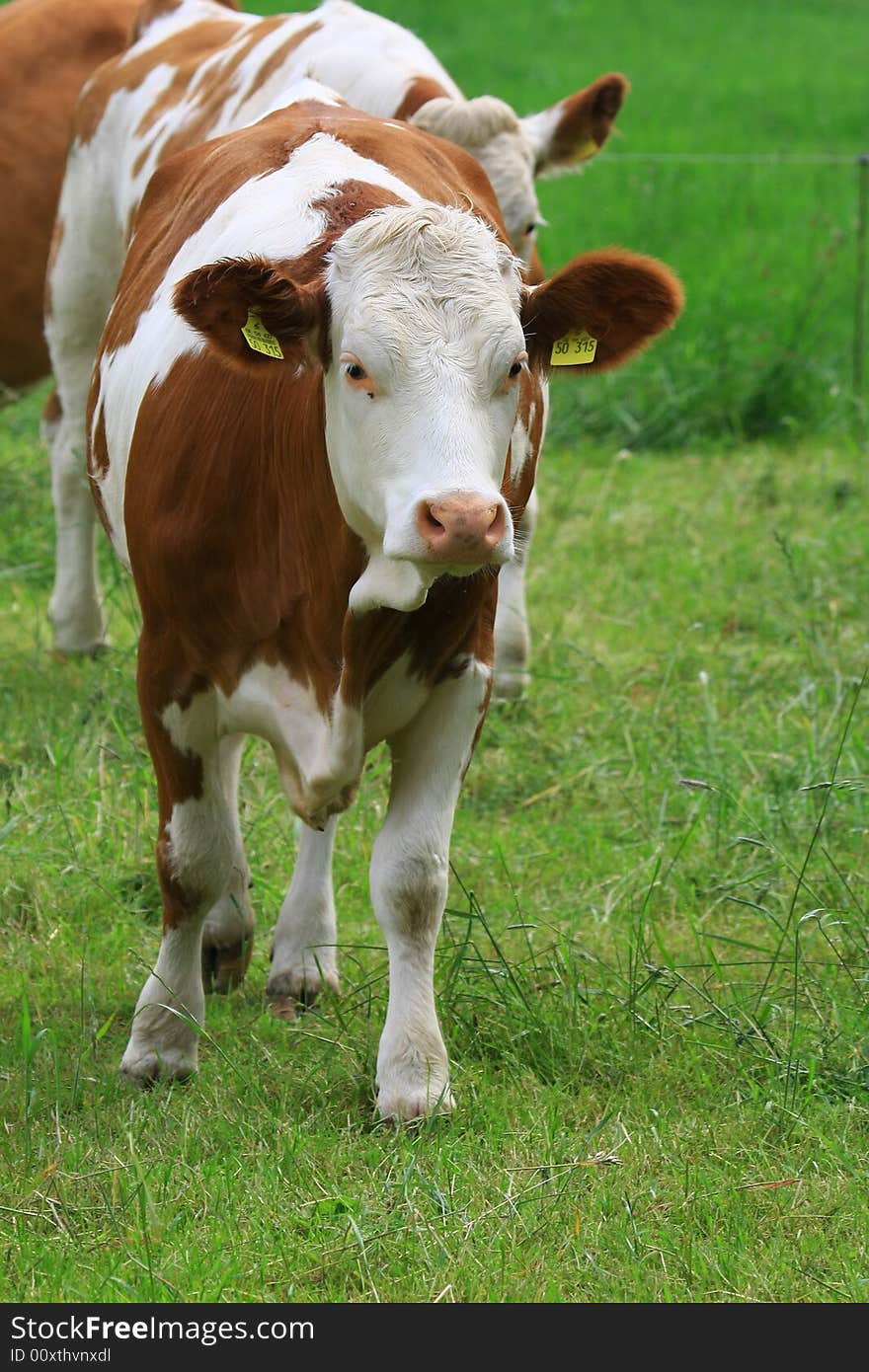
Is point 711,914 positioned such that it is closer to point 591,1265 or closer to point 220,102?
point 591,1265

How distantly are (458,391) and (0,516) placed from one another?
4.65 m

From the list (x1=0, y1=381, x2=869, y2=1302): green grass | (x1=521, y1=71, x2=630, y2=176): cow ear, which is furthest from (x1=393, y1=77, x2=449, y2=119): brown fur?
(x1=0, y1=381, x2=869, y2=1302): green grass

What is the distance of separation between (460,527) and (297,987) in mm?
1639

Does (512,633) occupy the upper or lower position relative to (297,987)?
lower

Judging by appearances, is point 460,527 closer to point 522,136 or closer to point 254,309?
point 254,309

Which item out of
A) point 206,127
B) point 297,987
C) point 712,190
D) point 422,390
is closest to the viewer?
point 422,390

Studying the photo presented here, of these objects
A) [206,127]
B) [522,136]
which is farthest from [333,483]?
[522,136]

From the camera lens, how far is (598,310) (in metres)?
3.42

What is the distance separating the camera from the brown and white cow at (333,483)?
9.84 ft

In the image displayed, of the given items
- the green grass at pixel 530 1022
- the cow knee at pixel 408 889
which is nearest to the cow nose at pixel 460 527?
the cow knee at pixel 408 889

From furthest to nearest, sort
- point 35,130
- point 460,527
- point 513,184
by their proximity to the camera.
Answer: point 35,130, point 513,184, point 460,527

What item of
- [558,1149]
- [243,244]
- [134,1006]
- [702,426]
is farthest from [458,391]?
[702,426]

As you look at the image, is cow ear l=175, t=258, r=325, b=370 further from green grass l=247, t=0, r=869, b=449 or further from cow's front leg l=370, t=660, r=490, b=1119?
green grass l=247, t=0, r=869, b=449

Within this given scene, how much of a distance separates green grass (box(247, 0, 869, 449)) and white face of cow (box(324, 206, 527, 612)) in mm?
5654
